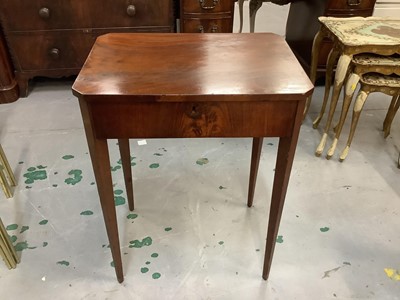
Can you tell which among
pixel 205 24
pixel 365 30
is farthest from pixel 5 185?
pixel 365 30

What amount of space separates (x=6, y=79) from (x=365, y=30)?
1912 mm

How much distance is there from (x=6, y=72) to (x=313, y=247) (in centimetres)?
189

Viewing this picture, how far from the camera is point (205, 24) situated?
1.97m

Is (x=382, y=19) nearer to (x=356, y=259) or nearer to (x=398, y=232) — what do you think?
(x=398, y=232)

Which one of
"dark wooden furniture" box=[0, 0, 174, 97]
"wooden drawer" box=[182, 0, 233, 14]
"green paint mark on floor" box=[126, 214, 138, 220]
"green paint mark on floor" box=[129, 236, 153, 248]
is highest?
"wooden drawer" box=[182, 0, 233, 14]

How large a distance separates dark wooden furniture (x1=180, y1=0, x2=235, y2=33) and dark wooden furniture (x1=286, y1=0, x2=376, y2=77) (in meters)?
0.48

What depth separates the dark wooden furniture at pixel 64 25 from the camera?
195 cm

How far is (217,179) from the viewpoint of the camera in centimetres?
160

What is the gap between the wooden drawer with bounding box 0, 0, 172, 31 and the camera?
6.35ft

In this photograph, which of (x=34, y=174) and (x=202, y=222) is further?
(x=34, y=174)

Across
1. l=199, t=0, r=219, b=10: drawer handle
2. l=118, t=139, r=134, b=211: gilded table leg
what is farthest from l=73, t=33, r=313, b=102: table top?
l=199, t=0, r=219, b=10: drawer handle

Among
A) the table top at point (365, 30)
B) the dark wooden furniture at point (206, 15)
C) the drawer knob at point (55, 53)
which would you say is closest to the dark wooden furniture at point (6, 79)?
the drawer knob at point (55, 53)

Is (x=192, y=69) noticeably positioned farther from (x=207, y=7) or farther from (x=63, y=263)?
(x=207, y=7)

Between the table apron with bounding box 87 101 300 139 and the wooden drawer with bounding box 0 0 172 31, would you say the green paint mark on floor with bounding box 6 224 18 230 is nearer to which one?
the table apron with bounding box 87 101 300 139
